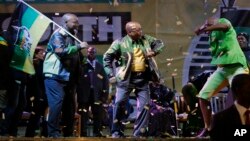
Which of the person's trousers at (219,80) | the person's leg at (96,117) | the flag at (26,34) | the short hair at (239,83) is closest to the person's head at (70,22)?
the flag at (26,34)

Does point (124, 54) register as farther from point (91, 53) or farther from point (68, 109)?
point (91, 53)

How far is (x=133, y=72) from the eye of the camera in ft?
28.1

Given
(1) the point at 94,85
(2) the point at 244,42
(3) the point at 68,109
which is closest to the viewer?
(3) the point at 68,109

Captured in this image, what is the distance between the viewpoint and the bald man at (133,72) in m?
8.48

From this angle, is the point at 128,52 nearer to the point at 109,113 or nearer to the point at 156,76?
the point at 156,76

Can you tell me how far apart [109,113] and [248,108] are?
654cm

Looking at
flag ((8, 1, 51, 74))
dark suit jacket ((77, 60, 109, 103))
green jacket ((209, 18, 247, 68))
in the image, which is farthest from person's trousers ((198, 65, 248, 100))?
dark suit jacket ((77, 60, 109, 103))

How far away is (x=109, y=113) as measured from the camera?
11062 millimetres

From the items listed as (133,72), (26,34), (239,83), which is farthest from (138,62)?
(239,83)

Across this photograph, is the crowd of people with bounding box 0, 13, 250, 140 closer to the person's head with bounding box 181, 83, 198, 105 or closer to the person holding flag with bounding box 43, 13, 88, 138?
the person holding flag with bounding box 43, 13, 88, 138

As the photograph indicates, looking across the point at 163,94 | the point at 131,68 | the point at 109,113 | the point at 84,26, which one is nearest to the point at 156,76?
the point at 131,68

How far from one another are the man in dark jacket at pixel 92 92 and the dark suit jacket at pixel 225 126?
6286mm

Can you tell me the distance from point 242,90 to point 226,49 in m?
3.01

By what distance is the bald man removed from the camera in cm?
848
